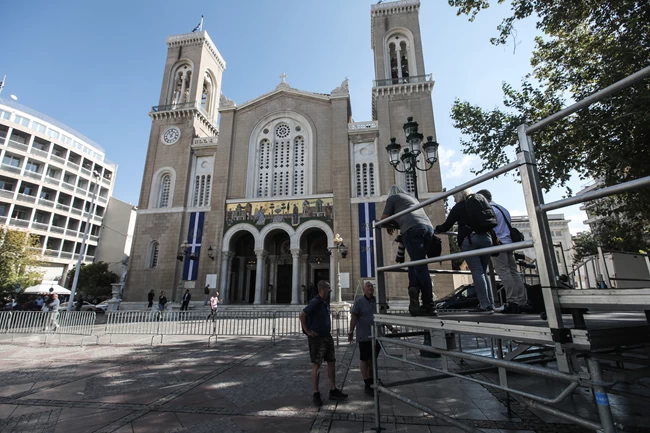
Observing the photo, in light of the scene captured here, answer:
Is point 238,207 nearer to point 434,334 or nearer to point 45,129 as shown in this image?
point 434,334

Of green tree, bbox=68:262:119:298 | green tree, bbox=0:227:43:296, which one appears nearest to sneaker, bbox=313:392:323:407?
green tree, bbox=0:227:43:296

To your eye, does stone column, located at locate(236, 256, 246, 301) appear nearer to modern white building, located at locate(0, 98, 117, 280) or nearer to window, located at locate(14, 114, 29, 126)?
modern white building, located at locate(0, 98, 117, 280)

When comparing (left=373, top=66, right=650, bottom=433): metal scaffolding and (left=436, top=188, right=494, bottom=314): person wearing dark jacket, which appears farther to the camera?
(left=436, top=188, right=494, bottom=314): person wearing dark jacket

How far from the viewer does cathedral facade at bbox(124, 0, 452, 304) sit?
72.4 feet

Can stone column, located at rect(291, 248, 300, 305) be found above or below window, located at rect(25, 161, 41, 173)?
below

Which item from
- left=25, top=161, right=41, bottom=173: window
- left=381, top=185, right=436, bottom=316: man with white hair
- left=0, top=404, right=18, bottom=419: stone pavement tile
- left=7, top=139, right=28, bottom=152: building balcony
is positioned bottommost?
left=0, top=404, right=18, bottom=419: stone pavement tile

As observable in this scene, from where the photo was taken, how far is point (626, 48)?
775 centimetres

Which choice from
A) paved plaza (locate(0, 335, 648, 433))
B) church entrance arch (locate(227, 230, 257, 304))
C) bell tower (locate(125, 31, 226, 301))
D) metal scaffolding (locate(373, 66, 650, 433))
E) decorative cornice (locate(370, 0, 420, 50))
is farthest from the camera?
decorative cornice (locate(370, 0, 420, 50))

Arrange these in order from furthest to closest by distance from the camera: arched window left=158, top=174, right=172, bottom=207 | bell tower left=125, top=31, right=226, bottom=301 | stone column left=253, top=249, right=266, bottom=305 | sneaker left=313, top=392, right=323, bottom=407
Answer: arched window left=158, top=174, right=172, bottom=207 → bell tower left=125, top=31, right=226, bottom=301 → stone column left=253, top=249, right=266, bottom=305 → sneaker left=313, top=392, right=323, bottom=407

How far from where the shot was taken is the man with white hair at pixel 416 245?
327 centimetres

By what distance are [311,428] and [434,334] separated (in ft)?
6.20

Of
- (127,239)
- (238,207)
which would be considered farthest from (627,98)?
(127,239)

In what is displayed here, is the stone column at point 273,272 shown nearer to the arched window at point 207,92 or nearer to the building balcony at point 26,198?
the arched window at point 207,92

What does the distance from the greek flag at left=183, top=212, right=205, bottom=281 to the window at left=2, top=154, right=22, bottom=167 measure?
22.2 m
